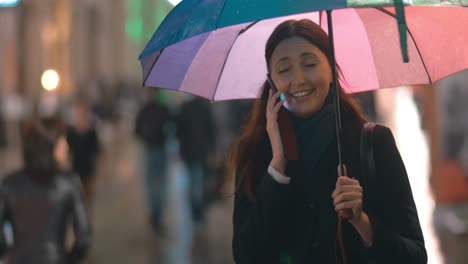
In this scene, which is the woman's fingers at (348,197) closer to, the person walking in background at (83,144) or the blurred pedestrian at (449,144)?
the person walking in background at (83,144)

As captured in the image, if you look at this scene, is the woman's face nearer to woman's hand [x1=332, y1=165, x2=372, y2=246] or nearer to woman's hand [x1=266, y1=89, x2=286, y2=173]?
woman's hand [x1=266, y1=89, x2=286, y2=173]

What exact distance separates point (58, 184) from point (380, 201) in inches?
96.5

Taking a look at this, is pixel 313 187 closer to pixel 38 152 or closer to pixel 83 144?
pixel 38 152

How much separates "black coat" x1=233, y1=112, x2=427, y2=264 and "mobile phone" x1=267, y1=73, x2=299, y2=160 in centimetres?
3

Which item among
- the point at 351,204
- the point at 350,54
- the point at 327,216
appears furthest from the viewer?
the point at 350,54

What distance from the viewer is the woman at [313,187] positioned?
2182mm

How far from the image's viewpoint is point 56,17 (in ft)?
104

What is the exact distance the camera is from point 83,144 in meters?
8.60

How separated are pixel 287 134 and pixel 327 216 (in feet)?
0.97

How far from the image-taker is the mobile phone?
7.43ft

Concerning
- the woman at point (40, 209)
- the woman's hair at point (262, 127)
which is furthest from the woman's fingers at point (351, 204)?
the woman at point (40, 209)

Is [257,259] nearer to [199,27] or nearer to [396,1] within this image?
[199,27]

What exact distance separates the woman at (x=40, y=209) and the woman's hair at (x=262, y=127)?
1836 mm

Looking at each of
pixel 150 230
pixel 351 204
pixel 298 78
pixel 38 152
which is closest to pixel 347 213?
Result: pixel 351 204
